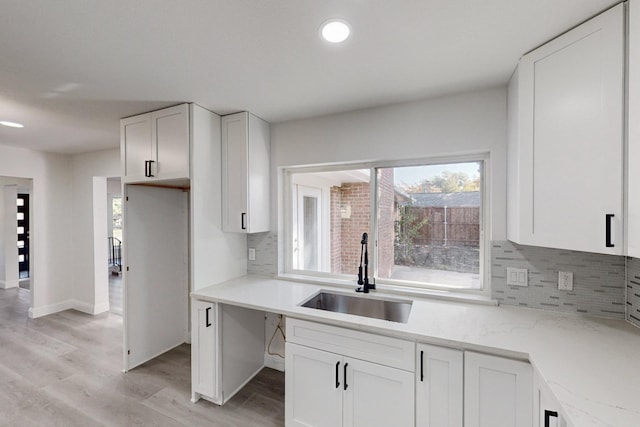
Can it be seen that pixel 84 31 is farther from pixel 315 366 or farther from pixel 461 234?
pixel 461 234

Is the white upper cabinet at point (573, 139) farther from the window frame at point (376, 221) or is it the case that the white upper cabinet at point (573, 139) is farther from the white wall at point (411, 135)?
the window frame at point (376, 221)

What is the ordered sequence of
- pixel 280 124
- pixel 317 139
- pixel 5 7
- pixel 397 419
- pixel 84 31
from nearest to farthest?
pixel 5 7, pixel 84 31, pixel 397 419, pixel 317 139, pixel 280 124

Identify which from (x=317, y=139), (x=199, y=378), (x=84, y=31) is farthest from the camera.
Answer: (x=317, y=139)

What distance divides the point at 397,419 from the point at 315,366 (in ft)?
1.78

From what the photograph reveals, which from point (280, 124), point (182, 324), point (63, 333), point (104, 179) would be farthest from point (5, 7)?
point (63, 333)

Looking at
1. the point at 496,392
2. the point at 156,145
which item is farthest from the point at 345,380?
the point at 156,145

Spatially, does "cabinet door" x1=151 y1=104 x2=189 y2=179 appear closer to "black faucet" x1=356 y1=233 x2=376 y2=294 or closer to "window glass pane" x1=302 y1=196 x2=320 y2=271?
"window glass pane" x1=302 y1=196 x2=320 y2=271

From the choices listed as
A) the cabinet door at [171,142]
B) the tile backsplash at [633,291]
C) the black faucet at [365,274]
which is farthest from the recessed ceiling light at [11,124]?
the tile backsplash at [633,291]

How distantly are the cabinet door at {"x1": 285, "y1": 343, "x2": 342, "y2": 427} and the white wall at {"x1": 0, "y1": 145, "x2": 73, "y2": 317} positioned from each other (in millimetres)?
4273

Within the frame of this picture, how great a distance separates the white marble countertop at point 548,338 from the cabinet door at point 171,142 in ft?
3.34

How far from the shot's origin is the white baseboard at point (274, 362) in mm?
2745

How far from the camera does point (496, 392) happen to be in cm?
137

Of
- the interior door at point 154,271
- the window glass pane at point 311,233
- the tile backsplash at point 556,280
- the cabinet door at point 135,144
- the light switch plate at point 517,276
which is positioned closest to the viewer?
the tile backsplash at point 556,280

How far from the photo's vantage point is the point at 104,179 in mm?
4133
